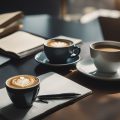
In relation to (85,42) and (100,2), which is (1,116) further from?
(100,2)

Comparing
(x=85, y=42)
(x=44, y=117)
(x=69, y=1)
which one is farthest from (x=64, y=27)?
(x=69, y=1)

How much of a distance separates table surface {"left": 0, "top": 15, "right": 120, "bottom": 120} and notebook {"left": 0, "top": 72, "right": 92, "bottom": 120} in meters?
0.01

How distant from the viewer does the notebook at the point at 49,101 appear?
0.62 meters

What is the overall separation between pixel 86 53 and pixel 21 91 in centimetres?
42

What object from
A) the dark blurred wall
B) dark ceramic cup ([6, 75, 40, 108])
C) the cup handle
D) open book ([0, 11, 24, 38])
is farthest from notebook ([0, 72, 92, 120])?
the dark blurred wall

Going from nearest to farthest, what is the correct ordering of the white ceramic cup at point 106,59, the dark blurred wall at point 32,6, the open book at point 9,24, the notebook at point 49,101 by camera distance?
the notebook at point 49,101
the white ceramic cup at point 106,59
the open book at point 9,24
the dark blurred wall at point 32,6

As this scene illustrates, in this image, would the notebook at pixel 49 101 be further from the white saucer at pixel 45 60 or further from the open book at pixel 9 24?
the open book at pixel 9 24

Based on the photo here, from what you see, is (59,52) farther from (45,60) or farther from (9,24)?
(9,24)

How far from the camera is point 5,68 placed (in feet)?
2.90

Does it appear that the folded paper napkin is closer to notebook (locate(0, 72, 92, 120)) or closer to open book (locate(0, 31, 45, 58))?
open book (locate(0, 31, 45, 58))

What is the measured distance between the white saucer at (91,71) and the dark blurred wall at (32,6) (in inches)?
40.3

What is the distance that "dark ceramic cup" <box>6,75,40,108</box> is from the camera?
0.63 m

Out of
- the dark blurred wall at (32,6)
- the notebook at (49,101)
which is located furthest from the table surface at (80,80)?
the dark blurred wall at (32,6)

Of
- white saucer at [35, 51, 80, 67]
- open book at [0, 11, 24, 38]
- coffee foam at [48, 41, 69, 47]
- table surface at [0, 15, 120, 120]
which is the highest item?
open book at [0, 11, 24, 38]
